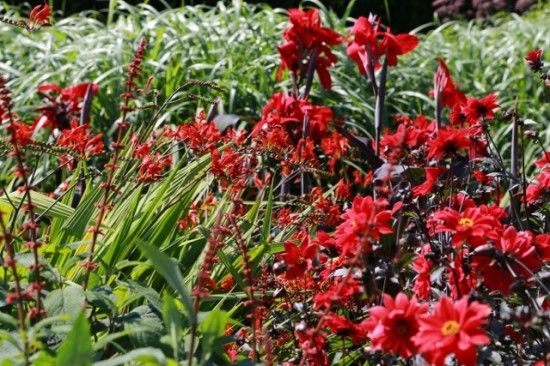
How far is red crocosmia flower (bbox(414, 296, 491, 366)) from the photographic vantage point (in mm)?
1412

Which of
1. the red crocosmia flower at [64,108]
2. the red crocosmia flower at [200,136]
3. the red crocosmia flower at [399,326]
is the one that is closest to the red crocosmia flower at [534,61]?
the red crocosmia flower at [200,136]

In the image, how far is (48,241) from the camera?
263 centimetres

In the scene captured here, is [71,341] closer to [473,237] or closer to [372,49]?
[473,237]

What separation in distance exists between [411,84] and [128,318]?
401 cm

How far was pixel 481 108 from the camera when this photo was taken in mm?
2551

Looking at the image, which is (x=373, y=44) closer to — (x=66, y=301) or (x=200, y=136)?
(x=200, y=136)

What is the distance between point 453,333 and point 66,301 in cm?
77

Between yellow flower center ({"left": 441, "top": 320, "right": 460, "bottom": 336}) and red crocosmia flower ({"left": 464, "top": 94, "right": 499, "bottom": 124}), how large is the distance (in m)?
1.19

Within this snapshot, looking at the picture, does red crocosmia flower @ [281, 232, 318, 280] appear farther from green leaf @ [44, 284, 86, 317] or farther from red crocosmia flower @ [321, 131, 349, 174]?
red crocosmia flower @ [321, 131, 349, 174]

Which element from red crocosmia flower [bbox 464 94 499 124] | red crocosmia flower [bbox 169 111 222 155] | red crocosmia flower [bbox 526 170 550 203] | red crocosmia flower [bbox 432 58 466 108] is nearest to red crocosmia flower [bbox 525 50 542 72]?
red crocosmia flower [bbox 464 94 499 124]

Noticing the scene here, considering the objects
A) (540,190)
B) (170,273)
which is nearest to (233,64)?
(540,190)

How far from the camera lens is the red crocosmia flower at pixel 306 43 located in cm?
334

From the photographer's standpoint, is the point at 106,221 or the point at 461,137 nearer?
the point at 461,137

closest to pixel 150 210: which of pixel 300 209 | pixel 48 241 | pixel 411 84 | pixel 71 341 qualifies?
pixel 48 241
